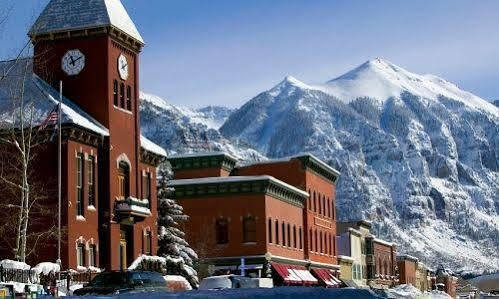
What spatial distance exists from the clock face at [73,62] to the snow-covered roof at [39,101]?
1311mm

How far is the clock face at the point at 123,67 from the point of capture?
5612 cm

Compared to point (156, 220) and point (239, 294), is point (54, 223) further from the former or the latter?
point (239, 294)

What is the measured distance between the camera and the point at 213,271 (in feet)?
226

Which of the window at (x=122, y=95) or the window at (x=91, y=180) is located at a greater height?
the window at (x=122, y=95)

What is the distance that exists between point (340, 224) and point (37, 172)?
205 ft

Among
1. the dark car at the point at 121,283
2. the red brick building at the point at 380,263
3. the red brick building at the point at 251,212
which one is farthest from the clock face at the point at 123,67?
the red brick building at the point at 380,263

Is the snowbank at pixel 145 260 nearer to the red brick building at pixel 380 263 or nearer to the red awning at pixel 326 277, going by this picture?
the red awning at pixel 326 277

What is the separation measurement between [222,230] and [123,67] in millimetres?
19205

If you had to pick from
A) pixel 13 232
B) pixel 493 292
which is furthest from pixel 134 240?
pixel 493 292

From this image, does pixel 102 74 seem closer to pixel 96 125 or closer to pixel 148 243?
pixel 96 125

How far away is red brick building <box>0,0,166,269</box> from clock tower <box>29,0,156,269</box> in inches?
2.0

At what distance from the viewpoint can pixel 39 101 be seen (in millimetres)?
52594

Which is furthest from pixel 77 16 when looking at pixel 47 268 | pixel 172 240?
pixel 47 268

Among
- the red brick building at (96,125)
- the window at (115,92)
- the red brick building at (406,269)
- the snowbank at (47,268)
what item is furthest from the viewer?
the red brick building at (406,269)
